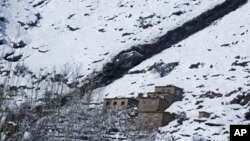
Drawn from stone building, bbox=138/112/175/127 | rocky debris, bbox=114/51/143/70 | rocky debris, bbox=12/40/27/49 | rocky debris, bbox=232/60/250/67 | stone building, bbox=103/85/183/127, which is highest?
rocky debris, bbox=12/40/27/49

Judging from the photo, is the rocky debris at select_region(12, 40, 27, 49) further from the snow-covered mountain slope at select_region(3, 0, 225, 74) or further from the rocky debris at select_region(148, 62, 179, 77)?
the rocky debris at select_region(148, 62, 179, 77)

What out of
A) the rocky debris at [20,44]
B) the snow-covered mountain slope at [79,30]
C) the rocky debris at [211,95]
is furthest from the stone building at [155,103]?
the rocky debris at [20,44]

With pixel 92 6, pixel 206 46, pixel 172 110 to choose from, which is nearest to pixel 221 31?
pixel 206 46

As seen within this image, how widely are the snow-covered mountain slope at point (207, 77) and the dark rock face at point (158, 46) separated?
1140 mm

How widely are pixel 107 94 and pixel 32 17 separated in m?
27.7

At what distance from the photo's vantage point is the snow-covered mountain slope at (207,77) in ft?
117

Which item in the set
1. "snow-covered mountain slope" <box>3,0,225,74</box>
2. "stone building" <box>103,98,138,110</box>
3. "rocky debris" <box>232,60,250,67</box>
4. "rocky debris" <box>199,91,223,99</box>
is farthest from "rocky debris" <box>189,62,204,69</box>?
"snow-covered mountain slope" <box>3,0,225,74</box>

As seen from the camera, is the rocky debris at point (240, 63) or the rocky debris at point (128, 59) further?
the rocky debris at point (128, 59)

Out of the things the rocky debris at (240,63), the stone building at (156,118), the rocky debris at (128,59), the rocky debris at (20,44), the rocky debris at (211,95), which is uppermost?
the rocky debris at (20,44)

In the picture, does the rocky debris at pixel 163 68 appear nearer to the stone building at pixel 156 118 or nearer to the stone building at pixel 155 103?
the stone building at pixel 155 103

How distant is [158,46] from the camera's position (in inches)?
2244

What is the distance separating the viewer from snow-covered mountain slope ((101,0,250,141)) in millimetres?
35797

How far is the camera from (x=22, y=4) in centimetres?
7381

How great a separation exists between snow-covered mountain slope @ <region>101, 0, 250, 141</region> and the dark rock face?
1140 millimetres
